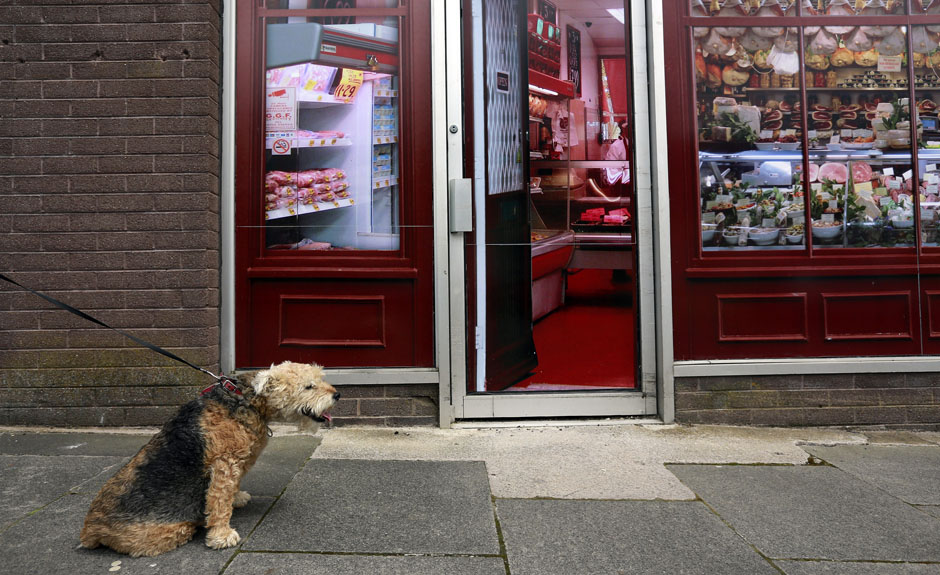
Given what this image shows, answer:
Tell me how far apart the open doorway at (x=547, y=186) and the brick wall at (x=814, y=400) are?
20.1 inches

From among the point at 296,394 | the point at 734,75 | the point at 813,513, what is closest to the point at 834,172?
the point at 734,75

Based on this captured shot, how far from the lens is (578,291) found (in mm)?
6230

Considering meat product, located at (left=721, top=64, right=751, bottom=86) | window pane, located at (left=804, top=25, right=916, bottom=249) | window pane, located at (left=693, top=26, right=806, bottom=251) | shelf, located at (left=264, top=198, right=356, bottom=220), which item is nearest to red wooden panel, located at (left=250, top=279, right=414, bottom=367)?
shelf, located at (left=264, top=198, right=356, bottom=220)

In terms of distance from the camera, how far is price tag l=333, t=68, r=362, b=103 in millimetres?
5094

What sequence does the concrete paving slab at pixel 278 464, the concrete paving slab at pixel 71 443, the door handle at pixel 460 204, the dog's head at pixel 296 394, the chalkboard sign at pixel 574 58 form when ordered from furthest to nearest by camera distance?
1. the chalkboard sign at pixel 574 58
2. the door handle at pixel 460 204
3. the concrete paving slab at pixel 71 443
4. the concrete paving slab at pixel 278 464
5. the dog's head at pixel 296 394

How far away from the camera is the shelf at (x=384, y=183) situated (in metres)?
5.09

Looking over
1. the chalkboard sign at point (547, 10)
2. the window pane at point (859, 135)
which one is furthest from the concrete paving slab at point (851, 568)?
the chalkboard sign at point (547, 10)

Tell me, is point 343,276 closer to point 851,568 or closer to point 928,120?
point 851,568

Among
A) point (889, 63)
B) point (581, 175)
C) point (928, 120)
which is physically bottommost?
point (581, 175)

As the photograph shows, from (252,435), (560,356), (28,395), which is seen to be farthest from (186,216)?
(560,356)

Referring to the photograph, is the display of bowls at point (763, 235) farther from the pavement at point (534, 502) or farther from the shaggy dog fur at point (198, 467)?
the shaggy dog fur at point (198, 467)

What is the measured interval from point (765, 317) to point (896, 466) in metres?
1.26

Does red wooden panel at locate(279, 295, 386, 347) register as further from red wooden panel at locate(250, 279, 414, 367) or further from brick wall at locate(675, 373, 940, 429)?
brick wall at locate(675, 373, 940, 429)

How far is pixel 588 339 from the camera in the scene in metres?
6.11
